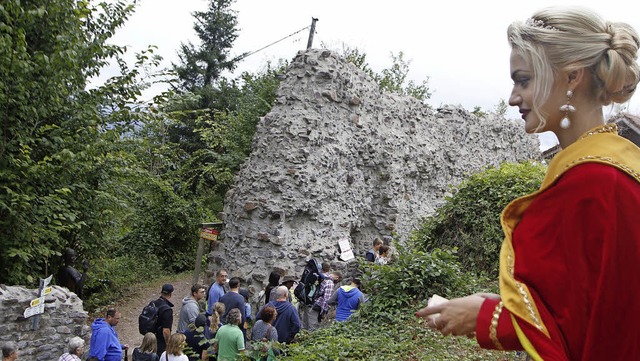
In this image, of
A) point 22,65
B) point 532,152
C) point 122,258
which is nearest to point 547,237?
point 22,65

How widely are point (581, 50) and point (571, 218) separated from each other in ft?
1.68

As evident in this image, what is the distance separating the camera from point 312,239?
420 inches

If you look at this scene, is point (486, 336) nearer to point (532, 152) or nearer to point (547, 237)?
point (547, 237)

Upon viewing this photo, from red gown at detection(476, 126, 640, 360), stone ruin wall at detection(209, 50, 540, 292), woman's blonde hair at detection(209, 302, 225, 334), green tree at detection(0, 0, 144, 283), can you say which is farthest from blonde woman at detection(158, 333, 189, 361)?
red gown at detection(476, 126, 640, 360)

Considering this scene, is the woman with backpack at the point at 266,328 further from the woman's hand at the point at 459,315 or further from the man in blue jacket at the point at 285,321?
the woman's hand at the point at 459,315

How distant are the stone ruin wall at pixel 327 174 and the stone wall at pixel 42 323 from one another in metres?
2.91

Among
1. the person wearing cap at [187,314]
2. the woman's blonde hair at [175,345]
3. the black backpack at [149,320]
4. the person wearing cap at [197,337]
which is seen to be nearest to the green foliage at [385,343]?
the woman's blonde hair at [175,345]

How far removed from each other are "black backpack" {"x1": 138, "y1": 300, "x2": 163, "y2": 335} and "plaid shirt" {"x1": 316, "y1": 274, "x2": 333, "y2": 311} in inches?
104

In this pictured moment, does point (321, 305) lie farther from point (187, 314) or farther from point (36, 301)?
point (36, 301)

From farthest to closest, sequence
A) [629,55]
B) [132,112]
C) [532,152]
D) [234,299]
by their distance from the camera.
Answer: [532,152], [132,112], [234,299], [629,55]

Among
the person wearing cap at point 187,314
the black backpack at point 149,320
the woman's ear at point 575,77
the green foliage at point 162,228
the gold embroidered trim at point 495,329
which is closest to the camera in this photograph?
the gold embroidered trim at point 495,329

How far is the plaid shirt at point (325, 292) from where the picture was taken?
8.90 m

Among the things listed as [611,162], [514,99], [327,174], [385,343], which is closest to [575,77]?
[514,99]

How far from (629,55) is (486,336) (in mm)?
936
